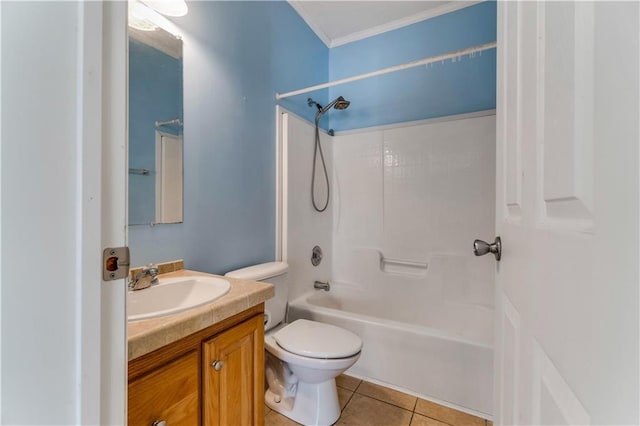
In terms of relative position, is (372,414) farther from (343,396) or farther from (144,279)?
(144,279)

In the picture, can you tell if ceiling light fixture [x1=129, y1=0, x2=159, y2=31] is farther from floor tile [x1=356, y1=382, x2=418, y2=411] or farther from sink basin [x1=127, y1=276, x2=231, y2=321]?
floor tile [x1=356, y1=382, x2=418, y2=411]

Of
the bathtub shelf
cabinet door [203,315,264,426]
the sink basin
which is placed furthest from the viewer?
the bathtub shelf

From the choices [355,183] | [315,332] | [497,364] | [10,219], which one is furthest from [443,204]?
[10,219]

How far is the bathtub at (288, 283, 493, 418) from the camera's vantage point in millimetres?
1360

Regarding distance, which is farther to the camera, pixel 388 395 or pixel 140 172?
pixel 388 395

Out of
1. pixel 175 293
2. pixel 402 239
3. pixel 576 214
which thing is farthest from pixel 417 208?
pixel 576 214

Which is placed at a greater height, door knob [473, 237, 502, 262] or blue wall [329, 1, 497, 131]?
blue wall [329, 1, 497, 131]

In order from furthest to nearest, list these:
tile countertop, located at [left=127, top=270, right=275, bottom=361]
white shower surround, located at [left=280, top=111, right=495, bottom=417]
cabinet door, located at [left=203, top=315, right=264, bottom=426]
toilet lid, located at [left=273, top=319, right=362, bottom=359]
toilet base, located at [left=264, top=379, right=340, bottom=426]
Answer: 1. white shower surround, located at [left=280, top=111, right=495, bottom=417]
2. toilet base, located at [left=264, top=379, right=340, bottom=426]
3. toilet lid, located at [left=273, top=319, right=362, bottom=359]
4. cabinet door, located at [left=203, top=315, right=264, bottom=426]
5. tile countertop, located at [left=127, top=270, right=275, bottom=361]

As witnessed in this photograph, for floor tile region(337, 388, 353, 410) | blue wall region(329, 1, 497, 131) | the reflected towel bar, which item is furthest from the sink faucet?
blue wall region(329, 1, 497, 131)

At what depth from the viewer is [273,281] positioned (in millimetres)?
1477

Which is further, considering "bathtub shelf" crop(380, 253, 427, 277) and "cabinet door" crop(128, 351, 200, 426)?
"bathtub shelf" crop(380, 253, 427, 277)

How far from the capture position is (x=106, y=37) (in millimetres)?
375

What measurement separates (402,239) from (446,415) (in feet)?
3.77

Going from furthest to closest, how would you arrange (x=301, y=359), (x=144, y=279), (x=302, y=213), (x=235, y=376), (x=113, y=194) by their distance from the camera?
(x=302, y=213), (x=301, y=359), (x=144, y=279), (x=235, y=376), (x=113, y=194)
